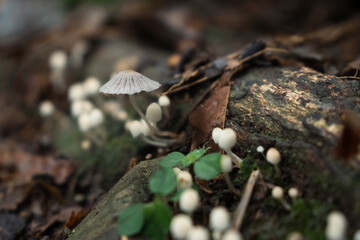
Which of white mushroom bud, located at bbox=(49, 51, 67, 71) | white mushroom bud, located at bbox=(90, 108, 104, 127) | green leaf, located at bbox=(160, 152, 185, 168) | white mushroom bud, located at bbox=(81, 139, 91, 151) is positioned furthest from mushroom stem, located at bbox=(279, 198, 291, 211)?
white mushroom bud, located at bbox=(49, 51, 67, 71)

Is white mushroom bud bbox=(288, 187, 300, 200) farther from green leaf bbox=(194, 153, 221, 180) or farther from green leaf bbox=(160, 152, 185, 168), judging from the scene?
green leaf bbox=(160, 152, 185, 168)

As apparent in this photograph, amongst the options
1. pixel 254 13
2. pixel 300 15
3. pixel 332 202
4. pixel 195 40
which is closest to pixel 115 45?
pixel 195 40

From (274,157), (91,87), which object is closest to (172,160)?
(274,157)

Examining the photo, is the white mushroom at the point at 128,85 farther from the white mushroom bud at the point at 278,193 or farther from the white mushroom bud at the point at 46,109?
the white mushroom bud at the point at 46,109

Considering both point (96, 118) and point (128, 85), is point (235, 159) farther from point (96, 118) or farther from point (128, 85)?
point (96, 118)

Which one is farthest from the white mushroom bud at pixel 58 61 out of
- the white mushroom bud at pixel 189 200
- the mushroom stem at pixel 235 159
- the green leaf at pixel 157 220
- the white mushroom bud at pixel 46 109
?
the white mushroom bud at pixel 189 200
